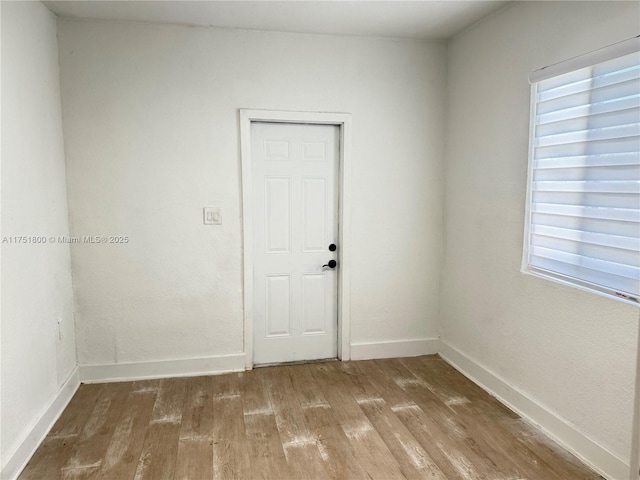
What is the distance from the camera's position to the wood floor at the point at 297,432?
92.4 inches

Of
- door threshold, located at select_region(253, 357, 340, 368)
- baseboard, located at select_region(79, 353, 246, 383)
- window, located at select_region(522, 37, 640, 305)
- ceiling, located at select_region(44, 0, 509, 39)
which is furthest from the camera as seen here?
door threshold, located at select_region(253, 357, 340, 368)

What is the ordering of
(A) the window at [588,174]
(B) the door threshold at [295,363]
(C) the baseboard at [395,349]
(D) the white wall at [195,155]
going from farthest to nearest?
(C) the baseboard at [395,349] → (B) the door threshold at [295,363] → (D) the white wall at [195,155] → (A) the window at [588,174]

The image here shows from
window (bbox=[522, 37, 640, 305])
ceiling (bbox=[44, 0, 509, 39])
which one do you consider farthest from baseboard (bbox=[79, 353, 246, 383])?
ceiling (bbox=[44, 0, 509, 39])

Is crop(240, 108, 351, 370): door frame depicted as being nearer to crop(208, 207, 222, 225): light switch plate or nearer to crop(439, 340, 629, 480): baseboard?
crop(208, 207, 222, 225): light switch plate

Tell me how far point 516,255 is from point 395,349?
1412 mm

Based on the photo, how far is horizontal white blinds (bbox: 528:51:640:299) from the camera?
215 centimetres

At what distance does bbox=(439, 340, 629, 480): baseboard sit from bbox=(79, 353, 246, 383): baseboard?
5.85ft

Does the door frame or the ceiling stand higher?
the ceiling

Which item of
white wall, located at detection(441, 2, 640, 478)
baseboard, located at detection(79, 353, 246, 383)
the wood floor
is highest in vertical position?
white wall, located at detection(441, 2, 640, 478)

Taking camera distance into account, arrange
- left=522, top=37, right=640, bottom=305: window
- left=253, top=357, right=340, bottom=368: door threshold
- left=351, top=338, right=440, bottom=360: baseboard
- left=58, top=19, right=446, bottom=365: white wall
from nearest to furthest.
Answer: left=522, top=37, right=640, bottom=305: window → left=58, top=19, right=446, bottom=365: white wall → left=253, top=357, right=340, bottom=368: door threshold → left=351, top=338, right=440, bottom=360: baseboard

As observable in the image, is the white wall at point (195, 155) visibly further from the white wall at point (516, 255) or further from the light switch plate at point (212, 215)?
the white wall at point (516, 255)

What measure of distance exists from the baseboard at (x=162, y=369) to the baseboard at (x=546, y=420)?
70.3 inches

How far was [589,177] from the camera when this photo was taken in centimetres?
238

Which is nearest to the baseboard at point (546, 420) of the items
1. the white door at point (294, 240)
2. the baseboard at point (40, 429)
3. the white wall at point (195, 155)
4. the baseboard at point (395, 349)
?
the baseboard at point (395, 349)
